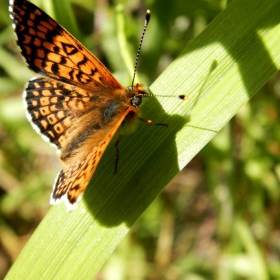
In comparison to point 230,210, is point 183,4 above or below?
above

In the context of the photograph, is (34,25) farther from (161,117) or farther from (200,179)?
(200,179)

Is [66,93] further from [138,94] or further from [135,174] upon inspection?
[135,174]

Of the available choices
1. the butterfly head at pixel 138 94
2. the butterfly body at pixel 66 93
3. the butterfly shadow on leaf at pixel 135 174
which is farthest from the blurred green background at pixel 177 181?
the butterfly shadow on leaf at pixel 135 174

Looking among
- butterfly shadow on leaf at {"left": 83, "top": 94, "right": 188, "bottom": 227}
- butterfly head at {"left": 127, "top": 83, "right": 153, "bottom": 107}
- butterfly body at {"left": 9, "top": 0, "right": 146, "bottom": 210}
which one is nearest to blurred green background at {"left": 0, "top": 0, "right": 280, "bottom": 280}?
butterfly body at {"left": 9, "top": 0, "right": 146, "bottom": 210}

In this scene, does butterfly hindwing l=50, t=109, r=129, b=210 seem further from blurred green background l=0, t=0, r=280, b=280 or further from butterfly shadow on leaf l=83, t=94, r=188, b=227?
blurred green background l=0, t=0, r=280, b=280

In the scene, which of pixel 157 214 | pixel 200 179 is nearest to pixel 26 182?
pixel 157 214

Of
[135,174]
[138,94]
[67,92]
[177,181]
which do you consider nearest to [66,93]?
[67,92]
